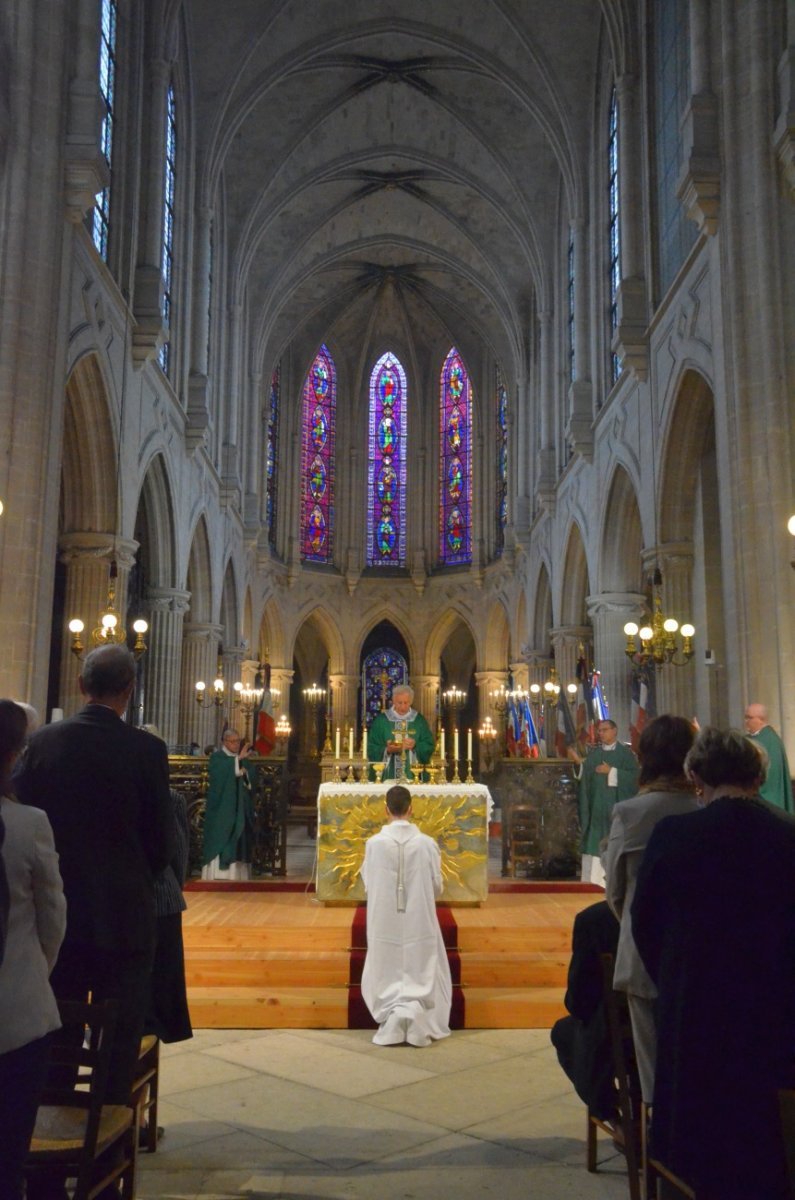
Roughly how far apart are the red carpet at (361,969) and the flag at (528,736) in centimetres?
575

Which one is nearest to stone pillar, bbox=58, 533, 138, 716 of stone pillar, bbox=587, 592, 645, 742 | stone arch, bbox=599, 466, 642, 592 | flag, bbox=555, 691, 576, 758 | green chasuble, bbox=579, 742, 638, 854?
flag, bbox=555, 691, 576, 758

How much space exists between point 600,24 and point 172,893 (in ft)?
64.5

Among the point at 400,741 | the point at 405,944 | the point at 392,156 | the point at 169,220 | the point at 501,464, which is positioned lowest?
the point at 405,944

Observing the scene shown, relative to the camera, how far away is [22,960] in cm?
275

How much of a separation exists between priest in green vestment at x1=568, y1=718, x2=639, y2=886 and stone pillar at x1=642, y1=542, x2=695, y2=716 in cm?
417

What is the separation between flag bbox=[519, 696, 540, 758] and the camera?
14.4 metres

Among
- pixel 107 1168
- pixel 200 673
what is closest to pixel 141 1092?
pixel 107 1168

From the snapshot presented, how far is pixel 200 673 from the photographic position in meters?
22.6

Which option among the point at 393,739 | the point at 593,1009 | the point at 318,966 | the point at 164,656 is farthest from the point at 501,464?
the point at 593,1009

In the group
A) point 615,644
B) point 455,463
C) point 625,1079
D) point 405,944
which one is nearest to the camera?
point 625,1079

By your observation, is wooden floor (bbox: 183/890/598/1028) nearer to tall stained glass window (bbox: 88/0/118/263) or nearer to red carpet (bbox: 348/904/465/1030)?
red carpet (bbox: 348/904/465/1030)

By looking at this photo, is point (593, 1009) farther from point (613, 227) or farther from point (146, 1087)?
point (613, 227)

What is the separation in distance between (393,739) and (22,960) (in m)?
7.47

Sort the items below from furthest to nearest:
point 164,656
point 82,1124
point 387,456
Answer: point 387,456
point 164,656
point 82,1124
